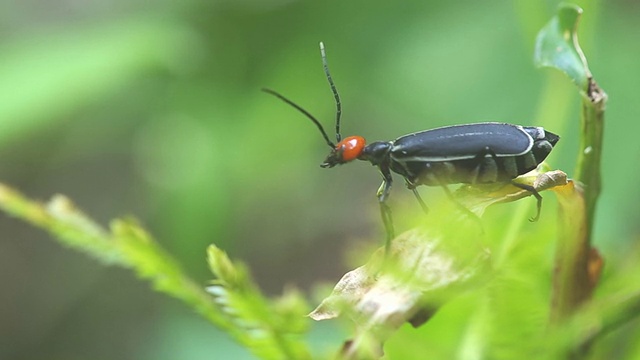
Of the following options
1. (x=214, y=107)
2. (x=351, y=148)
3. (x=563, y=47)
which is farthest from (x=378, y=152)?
(x=214, y=107)

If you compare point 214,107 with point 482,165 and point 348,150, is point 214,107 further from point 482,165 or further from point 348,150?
point 482,165

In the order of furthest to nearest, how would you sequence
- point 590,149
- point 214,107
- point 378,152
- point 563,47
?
point 214,107
point 378,152
point 563,47
point 590,149

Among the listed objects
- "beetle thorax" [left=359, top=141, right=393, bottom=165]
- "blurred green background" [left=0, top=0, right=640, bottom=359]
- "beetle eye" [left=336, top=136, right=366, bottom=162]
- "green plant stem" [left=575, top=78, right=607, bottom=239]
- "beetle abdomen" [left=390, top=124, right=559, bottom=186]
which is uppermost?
"blurred green background" [left=0, top=0, right=640, bottom=359]

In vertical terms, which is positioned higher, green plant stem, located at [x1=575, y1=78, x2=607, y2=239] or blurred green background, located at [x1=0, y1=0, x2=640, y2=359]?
blurred green background, located at [x1=0, y1=0, x2=640, y2=359]

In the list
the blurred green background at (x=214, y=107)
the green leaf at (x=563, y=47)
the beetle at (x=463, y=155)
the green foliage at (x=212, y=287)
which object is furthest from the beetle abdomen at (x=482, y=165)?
the blurred green background at (x=214, y=107)

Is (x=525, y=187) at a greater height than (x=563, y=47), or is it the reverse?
(x=563, y=47)

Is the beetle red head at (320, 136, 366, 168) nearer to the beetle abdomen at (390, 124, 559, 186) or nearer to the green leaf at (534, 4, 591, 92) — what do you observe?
the beetle abdomen at (390, 124, 559, 186)

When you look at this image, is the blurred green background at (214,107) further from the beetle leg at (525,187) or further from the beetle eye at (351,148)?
the beetle leg at (525,187)

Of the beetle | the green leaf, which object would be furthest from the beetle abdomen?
the green leaf
